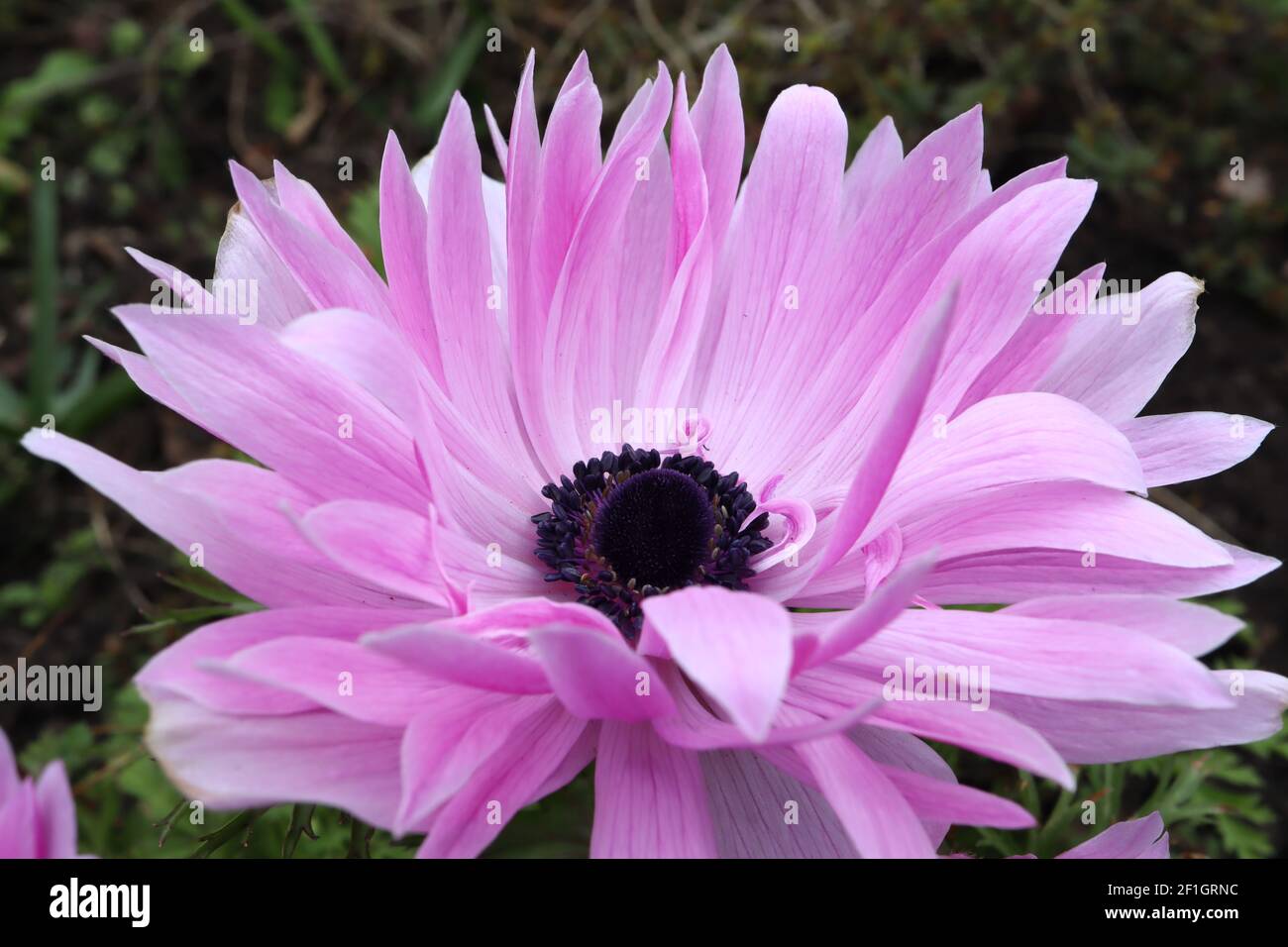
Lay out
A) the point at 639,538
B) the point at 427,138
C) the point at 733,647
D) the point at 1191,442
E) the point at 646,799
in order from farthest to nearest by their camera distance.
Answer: the point at 427,138, the point at 639,538, the point at 1191,442, the point at 646,799, the point at 733,647

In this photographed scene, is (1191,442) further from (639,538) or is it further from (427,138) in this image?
(427,138)

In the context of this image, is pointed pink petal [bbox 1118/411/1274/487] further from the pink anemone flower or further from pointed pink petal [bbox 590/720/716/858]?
the pink anemone flower

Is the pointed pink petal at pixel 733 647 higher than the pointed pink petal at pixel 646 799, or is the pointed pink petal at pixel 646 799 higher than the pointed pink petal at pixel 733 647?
the pointed pink petal at pixel 733 647

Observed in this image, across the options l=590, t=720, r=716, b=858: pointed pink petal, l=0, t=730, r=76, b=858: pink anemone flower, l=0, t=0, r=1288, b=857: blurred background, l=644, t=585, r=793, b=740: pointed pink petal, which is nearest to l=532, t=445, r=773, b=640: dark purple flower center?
l=590, t=720, r=716, b=858: pointed pink petal

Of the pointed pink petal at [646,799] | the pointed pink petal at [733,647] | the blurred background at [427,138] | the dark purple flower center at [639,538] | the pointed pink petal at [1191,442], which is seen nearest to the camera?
the pointed pink petal at [733,647]

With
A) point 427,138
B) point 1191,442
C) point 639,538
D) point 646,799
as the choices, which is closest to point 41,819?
point 646,799

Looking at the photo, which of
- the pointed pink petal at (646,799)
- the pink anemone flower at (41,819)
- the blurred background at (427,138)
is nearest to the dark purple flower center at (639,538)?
the pointed pink petal at (646,799)

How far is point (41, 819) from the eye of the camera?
962mm

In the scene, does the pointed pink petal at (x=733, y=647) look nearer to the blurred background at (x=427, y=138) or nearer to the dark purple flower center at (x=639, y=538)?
the dark purple flower center at (x=639, y=538)

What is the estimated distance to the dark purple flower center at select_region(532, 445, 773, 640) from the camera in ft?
4.91

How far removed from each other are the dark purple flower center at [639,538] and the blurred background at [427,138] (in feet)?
3.39

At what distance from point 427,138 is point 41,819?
245 centimetres

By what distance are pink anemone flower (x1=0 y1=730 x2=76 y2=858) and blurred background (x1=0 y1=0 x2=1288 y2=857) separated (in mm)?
1484

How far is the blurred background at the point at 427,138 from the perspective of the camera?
2648 mm
